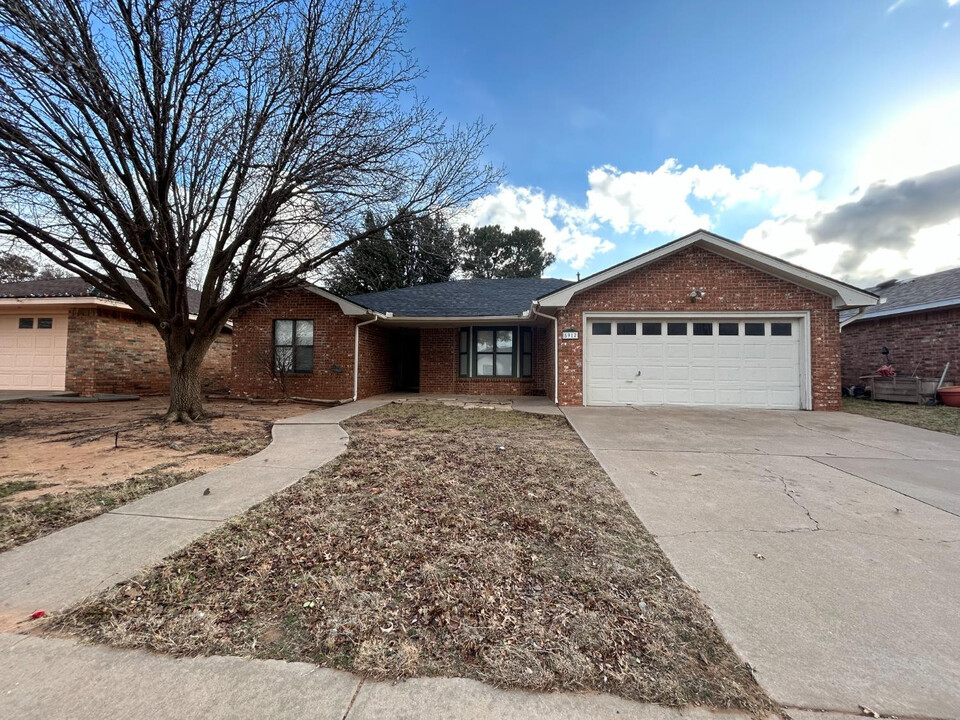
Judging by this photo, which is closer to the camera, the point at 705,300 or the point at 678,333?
the point at 705,300

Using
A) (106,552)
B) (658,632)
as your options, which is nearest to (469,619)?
(658,632)

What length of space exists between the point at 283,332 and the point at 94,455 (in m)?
7.11

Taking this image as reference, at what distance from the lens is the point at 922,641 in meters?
1.93

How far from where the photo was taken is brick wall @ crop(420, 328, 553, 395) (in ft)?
42.9

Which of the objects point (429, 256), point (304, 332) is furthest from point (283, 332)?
point (429, 256)

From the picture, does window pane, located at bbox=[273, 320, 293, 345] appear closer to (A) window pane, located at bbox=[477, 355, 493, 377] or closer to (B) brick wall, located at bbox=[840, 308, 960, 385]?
(A) window pane, located at bbox=[477, 355, 493, 377]

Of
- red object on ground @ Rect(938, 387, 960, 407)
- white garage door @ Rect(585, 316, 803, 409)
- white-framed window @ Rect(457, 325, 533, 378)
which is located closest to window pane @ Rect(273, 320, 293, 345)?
white-framed window @ Rect(457, 325, 533, 378)

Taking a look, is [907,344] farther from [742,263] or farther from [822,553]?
[822,553]

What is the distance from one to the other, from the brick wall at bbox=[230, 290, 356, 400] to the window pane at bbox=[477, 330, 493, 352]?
398cm

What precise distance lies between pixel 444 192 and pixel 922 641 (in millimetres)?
9052

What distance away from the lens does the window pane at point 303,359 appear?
11953 millimetres

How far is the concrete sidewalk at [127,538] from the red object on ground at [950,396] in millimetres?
15282

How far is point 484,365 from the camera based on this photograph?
13344mm

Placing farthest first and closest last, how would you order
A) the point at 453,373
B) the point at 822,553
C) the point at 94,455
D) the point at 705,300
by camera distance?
the point at 453,373, the point at 705,300, the point at 94,455, the point at 822,553
